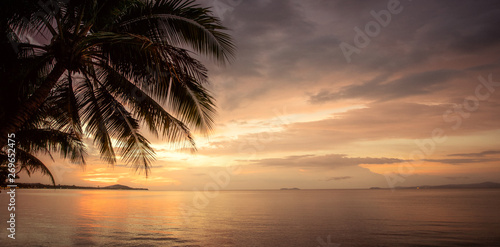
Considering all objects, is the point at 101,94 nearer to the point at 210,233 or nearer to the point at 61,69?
the point at 61,69

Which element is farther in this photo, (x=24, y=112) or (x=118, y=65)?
(x=118, y=65)

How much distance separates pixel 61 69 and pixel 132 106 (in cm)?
262

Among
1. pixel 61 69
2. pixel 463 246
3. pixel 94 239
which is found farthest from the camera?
pixel 94 239

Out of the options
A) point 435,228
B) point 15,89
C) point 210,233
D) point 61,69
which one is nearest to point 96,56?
point 61,69

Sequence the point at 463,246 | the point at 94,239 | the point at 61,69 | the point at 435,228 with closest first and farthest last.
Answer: the point at 61,69
the point at 463,246
the point at 94,239
the point at 435,228

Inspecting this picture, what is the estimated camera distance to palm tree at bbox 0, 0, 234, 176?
5.97 m

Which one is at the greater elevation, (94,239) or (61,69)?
(61,69)

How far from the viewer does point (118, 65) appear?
764 cm

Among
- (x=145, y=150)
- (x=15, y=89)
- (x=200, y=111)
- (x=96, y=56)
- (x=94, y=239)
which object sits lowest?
(x=94, y=239)

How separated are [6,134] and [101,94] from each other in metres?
2.88

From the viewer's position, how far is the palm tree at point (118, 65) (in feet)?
19.6

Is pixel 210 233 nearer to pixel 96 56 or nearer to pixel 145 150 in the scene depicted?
pixel 145 150

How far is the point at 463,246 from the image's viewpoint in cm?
1207

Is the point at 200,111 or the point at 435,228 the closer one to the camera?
the point at 200,111
